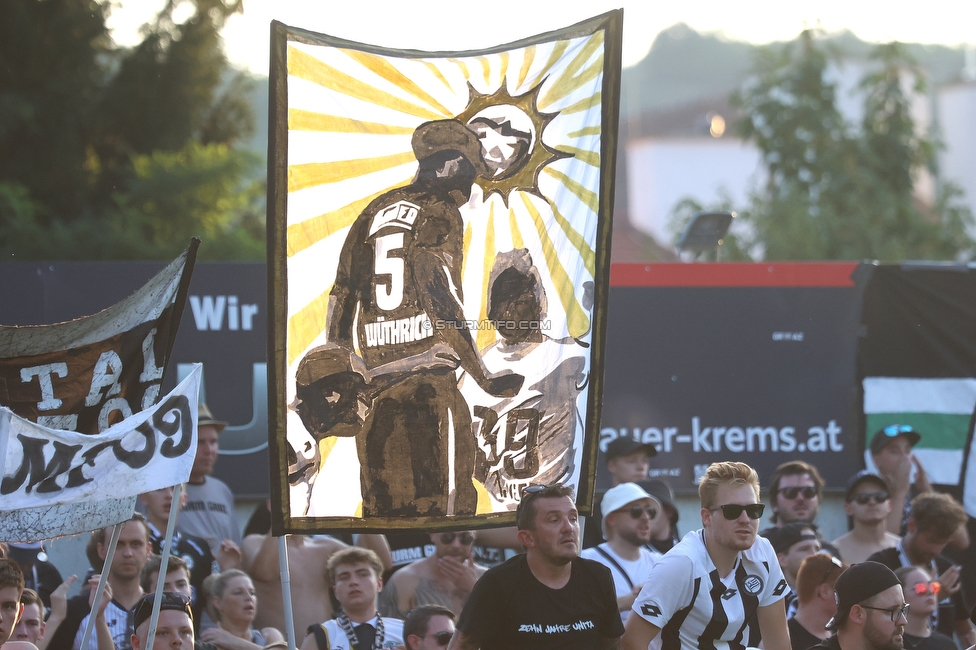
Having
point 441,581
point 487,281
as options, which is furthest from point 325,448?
point 441,581

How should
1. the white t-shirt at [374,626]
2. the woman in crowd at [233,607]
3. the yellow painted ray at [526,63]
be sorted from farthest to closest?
the woman in crowd at [233,607] → the white t-shirt at [374,626] → the yellow painted ray at [526,63]

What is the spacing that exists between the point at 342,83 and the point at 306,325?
1031 mm

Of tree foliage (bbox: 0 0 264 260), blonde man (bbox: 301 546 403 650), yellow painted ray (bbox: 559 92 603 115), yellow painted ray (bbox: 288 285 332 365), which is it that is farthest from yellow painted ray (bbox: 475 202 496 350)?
tree foliage (bbox: 0 0 264 260)

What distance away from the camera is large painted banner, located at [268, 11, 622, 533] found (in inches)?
207

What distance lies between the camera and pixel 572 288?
18.6 feet

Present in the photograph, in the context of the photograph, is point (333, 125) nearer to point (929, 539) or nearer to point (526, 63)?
point (526, 63)

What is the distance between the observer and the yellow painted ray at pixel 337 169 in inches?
207

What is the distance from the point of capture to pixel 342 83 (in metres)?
5.34

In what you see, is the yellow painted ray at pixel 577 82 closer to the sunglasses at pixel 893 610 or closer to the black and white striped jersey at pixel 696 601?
the black and white striped jersey at pixel 696 601

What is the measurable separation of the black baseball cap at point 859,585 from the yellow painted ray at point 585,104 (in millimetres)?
2287

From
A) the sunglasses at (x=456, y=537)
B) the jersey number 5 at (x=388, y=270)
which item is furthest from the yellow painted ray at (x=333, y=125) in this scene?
the sunglasses at (x=456, y=537)

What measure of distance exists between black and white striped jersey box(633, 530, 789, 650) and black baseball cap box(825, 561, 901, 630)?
354mm

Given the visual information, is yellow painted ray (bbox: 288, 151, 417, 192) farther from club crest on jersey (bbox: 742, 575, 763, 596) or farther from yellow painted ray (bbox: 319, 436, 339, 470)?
club crest on jersey (bbox: 742, 575, 763, 596)

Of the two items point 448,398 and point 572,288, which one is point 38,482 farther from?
point 572,288
